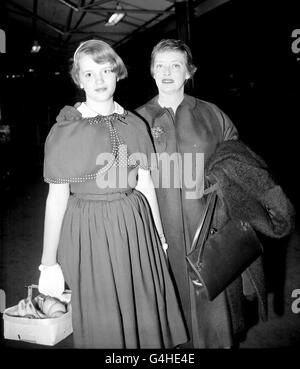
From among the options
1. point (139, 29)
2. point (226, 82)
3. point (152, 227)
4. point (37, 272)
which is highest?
point (139, 29)

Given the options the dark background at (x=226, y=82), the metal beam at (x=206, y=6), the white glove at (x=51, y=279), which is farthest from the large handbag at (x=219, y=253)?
the metal beam at (x=206, y=6)

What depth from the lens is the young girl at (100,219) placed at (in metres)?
1.57

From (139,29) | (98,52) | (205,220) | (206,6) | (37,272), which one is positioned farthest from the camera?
(139,29)

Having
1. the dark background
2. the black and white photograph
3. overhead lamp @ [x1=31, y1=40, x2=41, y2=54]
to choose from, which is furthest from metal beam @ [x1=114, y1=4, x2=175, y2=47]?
the black and white photograph

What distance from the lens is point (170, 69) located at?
74.5 inches

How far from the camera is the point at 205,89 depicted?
7223 millimetres

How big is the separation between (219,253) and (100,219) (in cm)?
61

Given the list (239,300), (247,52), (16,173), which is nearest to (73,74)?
(239,300)

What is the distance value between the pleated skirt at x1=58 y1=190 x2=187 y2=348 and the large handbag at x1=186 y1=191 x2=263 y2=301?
0.82 ft

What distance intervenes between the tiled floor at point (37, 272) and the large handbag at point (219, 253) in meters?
0.94

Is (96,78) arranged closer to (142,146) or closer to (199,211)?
(142,146)

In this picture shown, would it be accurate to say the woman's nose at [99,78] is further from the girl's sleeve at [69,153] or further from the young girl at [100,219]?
the girl's sleeve at [69,153]

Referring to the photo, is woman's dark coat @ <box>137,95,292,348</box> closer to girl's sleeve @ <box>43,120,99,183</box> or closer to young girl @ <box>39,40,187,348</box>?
young girl @ <box>39,40,187,348</box>

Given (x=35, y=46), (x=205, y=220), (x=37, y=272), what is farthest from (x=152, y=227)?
(x=35, y=46)
